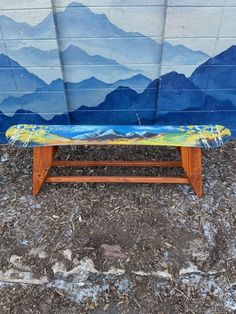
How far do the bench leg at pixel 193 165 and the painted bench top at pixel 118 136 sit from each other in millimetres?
126

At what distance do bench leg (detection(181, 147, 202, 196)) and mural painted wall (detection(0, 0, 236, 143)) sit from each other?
2.23 feet

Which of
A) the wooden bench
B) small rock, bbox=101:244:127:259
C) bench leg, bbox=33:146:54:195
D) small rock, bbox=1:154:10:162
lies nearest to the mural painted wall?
small rock, bbox=1:154:10:162

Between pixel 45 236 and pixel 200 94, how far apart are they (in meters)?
1.77

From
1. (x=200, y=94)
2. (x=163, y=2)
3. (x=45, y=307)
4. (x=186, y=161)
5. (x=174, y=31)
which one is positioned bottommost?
(x=45, y=307)

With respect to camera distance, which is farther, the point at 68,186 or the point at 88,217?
the point at 68,186

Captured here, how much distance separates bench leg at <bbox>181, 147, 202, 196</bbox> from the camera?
244cm

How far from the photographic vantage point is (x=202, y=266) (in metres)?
2.13

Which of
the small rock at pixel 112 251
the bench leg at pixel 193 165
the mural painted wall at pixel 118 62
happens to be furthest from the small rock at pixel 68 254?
the mural painted wall at pixel 118 62

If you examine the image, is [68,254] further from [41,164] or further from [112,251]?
[41,164]

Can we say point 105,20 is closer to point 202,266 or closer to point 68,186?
point 68,186

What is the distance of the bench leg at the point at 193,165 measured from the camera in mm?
2441

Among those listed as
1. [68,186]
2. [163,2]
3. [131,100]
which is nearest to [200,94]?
[131,100]

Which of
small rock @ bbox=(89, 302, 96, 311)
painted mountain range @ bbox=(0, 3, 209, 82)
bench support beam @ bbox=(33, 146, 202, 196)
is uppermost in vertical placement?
painted mountain range @ bbox=(0, 3, 209, 82)

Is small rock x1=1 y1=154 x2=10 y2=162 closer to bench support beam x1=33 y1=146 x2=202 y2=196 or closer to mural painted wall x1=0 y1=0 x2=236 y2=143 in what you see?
mural painted wall x1=0 y1=0 x2=236 y2=143
